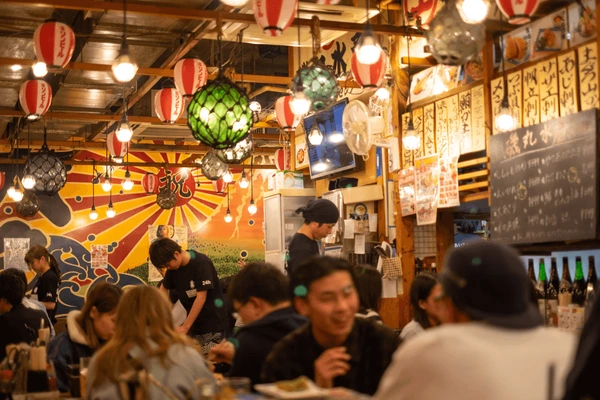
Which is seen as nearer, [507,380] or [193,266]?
[507,380]

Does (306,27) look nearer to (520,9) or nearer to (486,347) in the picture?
(520,9)

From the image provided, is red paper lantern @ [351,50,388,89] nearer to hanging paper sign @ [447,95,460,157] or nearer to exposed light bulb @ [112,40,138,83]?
hanging paper sign @ [447,95,460,157]

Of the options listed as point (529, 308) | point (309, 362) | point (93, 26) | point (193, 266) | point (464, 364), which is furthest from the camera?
point (93, 26)

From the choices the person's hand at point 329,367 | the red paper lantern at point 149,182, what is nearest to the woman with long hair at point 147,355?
the person's hand at point 329,367

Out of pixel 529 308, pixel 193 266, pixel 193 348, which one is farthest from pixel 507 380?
pixel 193 266

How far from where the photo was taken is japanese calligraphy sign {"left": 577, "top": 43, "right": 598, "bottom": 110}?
6.08 meters

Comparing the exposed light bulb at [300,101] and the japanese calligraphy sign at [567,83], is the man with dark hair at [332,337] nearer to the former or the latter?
the exposed light bulb at [300,101]

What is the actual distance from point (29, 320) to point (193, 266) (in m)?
2.09

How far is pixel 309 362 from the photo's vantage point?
3.32 metres

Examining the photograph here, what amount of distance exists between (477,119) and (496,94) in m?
0.38

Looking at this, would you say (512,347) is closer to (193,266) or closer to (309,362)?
(309,362)

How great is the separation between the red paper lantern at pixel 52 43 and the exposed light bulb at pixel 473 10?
12.4 feet

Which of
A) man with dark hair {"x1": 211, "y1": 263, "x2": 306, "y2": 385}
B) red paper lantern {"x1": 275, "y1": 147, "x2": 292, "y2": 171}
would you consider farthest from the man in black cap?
red paper lantern {"x1": 275, "y1": 147, "x2": 292, "y2": 171}

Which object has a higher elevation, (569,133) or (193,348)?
(569,133)
